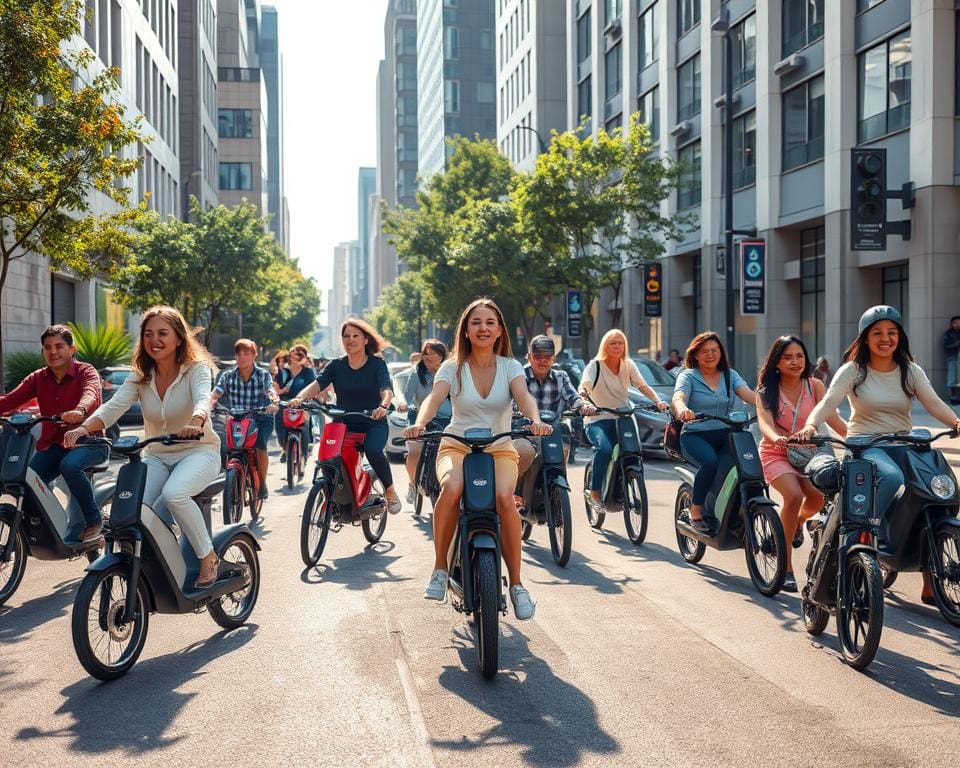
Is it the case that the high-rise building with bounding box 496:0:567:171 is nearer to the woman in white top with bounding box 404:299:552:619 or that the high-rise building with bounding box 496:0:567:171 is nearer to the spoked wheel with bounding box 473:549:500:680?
the woman in white top with bounding box 404:299:552:619

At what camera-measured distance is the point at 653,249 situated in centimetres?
3250

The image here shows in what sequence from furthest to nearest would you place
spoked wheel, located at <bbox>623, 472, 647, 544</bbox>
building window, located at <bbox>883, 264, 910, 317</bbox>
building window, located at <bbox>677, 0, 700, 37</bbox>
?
building window, located at <bbox>677, 0, 700, 37</bbox> < building window, located at <bbox>883, 264, 910, 317</bbox> < spoked wheel, located at <bbox>623, 472, 647, 544</bbox>

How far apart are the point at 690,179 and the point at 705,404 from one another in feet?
95.6

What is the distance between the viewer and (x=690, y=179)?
1412 inches

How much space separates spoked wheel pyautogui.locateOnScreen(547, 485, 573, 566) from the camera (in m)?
8.23

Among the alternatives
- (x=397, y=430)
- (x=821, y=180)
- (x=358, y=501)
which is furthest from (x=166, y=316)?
(x=821, y=180)

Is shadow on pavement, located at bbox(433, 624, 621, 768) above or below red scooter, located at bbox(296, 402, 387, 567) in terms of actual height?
below

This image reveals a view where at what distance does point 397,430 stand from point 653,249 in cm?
1747

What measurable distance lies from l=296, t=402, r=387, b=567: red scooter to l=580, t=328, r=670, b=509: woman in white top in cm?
206

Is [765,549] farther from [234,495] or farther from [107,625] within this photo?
[234,495]

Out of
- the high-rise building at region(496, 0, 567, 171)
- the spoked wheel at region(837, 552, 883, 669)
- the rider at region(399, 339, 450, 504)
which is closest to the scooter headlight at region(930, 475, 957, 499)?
the spoked wheel at region(837, 552, 883, 669)

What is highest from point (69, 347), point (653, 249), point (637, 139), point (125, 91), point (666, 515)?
point (125, 91)

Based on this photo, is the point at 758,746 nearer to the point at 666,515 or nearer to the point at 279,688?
the point at 279,688

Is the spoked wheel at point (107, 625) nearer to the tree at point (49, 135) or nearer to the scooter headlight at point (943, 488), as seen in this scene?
the scooter headlight at point (943, 488)
